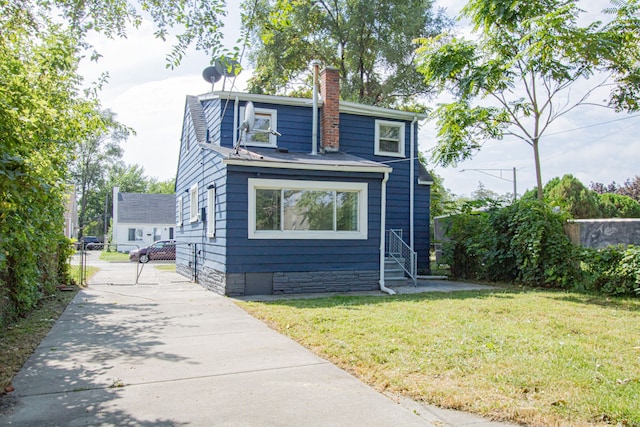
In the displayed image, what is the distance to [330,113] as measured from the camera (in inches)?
533

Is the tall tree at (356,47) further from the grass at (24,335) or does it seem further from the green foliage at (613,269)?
the grass at (24,335)

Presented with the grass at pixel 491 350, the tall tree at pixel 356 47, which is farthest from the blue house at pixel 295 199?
the tall tree at pixel 356 47

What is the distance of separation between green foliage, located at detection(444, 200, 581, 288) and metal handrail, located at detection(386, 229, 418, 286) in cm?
174

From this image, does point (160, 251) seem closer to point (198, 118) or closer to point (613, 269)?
point (198, 118)

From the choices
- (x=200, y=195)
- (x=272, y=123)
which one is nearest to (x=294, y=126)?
(x=272, y=123)

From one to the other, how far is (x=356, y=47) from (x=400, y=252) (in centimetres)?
1423

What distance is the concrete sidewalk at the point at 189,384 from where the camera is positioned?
12.0ft

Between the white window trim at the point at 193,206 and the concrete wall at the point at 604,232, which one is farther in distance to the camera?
the white window trim at the point at 193,206

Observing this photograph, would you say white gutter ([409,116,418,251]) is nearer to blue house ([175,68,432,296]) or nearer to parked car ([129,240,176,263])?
blue house ([175,68,432,296])

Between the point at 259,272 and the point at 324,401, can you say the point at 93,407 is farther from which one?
the point at 259,272

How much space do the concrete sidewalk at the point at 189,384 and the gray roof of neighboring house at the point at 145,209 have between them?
3908cm

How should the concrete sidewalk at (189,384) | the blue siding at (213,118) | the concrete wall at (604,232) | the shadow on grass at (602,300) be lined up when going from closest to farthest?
the concrete sidewalk at (189,384) < the shadow on grass at (602,300) < the concrete wall at (604,232) < the blue siding at (213,118)

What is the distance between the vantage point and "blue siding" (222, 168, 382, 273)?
1056 centimetres

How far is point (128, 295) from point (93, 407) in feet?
24.9
